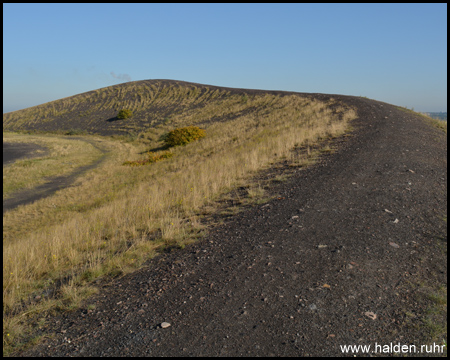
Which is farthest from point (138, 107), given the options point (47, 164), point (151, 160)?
point (151, 160)

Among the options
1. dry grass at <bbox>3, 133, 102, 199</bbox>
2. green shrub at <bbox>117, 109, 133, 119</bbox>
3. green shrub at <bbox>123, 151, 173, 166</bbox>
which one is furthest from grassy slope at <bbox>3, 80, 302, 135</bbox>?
green shrub at <bbox>123, 151, 173, 166</bbox>

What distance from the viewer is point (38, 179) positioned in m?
19.9

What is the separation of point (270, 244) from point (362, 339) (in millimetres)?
2275

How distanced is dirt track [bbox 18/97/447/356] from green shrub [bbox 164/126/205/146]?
21.1m

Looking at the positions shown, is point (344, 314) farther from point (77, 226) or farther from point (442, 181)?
point (77, 226)

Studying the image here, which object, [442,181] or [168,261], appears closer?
[168,261]

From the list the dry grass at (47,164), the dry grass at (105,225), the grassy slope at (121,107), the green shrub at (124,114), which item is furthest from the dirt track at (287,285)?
the green shrub at (124,114)

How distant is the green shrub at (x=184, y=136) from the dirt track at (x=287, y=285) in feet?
69.3

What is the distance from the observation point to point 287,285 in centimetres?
407

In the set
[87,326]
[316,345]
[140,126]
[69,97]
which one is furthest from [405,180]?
[69,97]

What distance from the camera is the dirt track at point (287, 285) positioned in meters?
3.21

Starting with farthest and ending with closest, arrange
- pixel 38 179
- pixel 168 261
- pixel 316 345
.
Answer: pixel 38 179 → pixel 168 261 → pixel 316 345

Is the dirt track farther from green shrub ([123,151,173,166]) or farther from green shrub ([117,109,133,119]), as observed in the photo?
green shrub ([117,109,133,119])

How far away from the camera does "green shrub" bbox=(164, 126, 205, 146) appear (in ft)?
90.5
